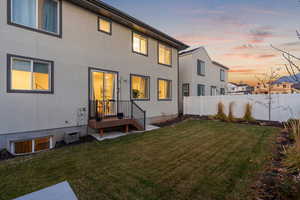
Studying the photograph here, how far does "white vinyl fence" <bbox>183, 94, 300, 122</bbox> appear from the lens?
888cm

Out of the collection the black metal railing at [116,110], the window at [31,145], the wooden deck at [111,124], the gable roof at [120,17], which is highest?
the gable roof at [120,17]

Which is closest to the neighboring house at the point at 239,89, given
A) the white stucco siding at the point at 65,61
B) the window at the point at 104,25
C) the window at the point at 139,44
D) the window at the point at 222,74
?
the window at the point at 222,74

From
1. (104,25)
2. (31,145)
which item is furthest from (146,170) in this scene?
(104,25)

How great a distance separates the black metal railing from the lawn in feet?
6.14

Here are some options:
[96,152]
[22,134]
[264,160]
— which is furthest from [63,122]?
[264,160]

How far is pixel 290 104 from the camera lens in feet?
29.2

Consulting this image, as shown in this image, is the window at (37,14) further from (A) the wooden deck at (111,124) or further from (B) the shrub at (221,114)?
(B) the shrub at (221,114)

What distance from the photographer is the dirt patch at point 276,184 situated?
2408mm

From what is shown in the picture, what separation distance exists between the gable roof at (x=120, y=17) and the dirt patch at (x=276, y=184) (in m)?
8.49

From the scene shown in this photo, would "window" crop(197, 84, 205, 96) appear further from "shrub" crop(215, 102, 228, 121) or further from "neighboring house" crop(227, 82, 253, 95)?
"neighboring house" crop(227, 82, 253, 95)

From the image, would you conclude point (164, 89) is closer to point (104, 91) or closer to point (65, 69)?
point (104, 91)

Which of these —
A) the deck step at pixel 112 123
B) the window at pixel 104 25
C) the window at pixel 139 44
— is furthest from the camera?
the window at pixel 139 44

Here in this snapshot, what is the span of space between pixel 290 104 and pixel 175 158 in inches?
360

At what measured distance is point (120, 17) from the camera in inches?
309
